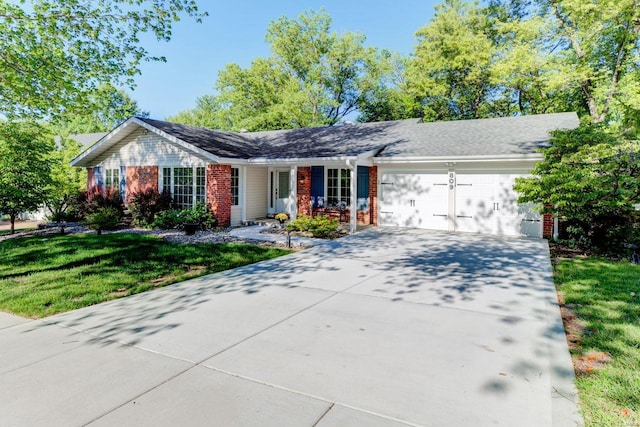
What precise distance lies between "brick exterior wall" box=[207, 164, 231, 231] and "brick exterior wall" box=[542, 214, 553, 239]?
35.4 ft

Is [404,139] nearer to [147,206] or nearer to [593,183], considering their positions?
[593,183]

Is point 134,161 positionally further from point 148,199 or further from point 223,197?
point 223,197

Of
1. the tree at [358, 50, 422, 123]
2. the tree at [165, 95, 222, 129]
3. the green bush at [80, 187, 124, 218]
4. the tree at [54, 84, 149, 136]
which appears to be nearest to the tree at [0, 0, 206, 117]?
the tree at [54, 84, 149, 136]

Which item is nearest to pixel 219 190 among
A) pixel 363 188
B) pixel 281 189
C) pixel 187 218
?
pixel 187 218

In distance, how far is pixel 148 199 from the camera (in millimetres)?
15258

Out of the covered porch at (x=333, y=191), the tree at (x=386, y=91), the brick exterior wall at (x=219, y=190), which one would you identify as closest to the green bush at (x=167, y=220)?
→ the brick exterior wall at (x=219, y=190)

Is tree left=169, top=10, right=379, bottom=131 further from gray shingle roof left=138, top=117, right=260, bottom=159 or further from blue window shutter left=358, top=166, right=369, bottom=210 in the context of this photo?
blue window shutter left=358, top=166, right=369, bottom=210

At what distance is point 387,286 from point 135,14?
1057 cm

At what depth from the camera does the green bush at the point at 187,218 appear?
46.0 ft

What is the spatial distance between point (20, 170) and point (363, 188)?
40.2 ft

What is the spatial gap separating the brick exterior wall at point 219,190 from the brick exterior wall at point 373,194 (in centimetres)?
541

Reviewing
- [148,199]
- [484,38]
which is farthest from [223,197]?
[484,38]

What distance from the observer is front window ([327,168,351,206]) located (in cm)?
1512

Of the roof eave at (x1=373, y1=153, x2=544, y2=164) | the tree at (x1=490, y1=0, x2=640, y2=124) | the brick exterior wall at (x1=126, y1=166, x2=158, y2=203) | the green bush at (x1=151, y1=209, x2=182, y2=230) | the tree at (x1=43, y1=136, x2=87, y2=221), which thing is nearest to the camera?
the roof eave at (x1=373, y1=153, x2=544, y2=164)
